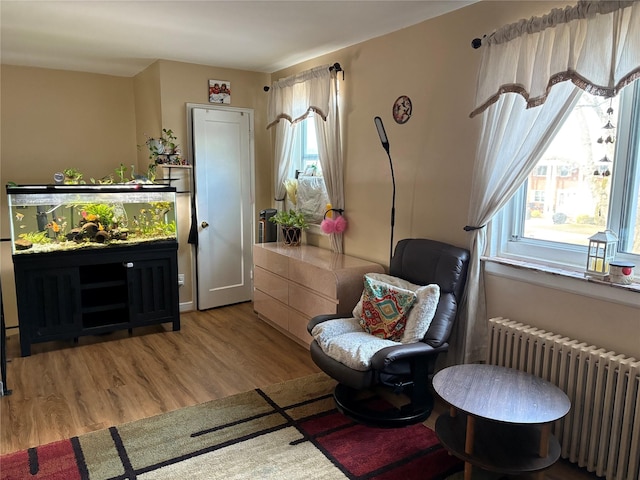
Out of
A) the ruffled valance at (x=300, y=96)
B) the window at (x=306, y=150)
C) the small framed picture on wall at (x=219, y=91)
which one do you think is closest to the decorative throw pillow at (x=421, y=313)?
the ruffled valance at (x=300, y=96)

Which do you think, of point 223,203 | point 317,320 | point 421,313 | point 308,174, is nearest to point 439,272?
point 421,313

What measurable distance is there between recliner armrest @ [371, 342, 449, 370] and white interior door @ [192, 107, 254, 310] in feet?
9.24

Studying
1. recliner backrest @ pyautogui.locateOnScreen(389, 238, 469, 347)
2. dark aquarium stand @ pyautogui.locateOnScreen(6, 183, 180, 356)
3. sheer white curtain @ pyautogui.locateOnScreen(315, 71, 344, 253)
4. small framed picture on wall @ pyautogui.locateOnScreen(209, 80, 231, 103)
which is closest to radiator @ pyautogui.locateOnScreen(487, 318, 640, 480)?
recliner backrest @ pyautogui.locateOnScreen(389, 238, 469, 347)

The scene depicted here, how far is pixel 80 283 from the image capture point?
3.79 meters

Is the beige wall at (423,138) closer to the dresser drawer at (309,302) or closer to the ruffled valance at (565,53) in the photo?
the ruffled valance at (565,53)

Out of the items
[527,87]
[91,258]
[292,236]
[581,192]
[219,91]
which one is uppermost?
[219,91]

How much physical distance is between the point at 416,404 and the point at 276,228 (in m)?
2.51

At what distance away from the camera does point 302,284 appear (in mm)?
3760

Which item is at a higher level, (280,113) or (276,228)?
(280,113)

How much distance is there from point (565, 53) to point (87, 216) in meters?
3.50

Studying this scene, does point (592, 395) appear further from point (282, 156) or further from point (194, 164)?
point (194, 164)

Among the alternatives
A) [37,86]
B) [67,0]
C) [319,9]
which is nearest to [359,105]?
[319,9]

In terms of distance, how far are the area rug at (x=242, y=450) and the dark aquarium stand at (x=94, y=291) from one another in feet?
4.80

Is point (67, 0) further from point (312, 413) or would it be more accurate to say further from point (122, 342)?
point (312, 413)
